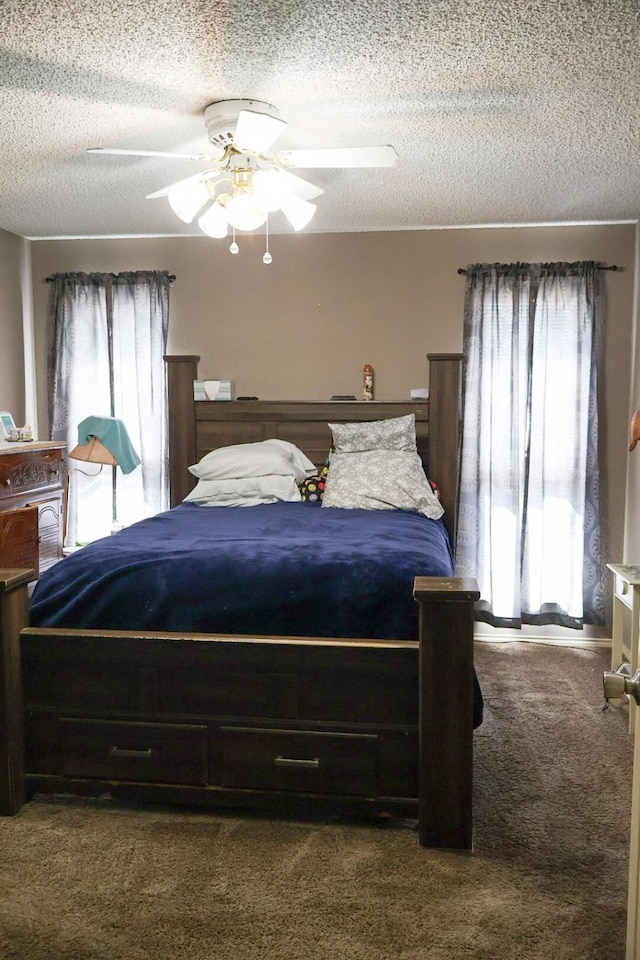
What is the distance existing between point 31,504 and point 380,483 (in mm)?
1891

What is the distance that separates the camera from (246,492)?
3959 millimetres

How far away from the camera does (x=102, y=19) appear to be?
81.0 inches

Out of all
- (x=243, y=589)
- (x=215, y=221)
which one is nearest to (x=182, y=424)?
(x=215, y=221)

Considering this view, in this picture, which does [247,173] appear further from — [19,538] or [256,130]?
[19,538]

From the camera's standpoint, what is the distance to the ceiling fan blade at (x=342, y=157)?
2.56m

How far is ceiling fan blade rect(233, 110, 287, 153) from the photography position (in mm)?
2324

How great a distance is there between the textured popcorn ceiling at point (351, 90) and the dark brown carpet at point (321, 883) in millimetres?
2303

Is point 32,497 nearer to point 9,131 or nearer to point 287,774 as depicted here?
point 9,131

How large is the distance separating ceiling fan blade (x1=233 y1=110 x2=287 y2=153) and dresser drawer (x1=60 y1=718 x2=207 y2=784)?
1824 millimetres

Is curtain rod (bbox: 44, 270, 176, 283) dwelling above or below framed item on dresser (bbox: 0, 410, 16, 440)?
above

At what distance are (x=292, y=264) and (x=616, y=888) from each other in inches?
145

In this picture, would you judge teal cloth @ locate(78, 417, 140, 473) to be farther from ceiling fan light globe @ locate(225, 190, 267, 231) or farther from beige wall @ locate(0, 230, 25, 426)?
ceiling fan light globe @ locate(225, 190, 267, 231)

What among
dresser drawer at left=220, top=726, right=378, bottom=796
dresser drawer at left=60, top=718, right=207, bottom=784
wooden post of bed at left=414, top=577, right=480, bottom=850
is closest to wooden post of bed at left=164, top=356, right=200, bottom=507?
dresser drawer at left=60, top=718, right=207, bottom=784

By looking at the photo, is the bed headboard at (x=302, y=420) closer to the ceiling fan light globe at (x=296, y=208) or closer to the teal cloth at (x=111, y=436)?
the teal cloth at (x=111, y=436)
